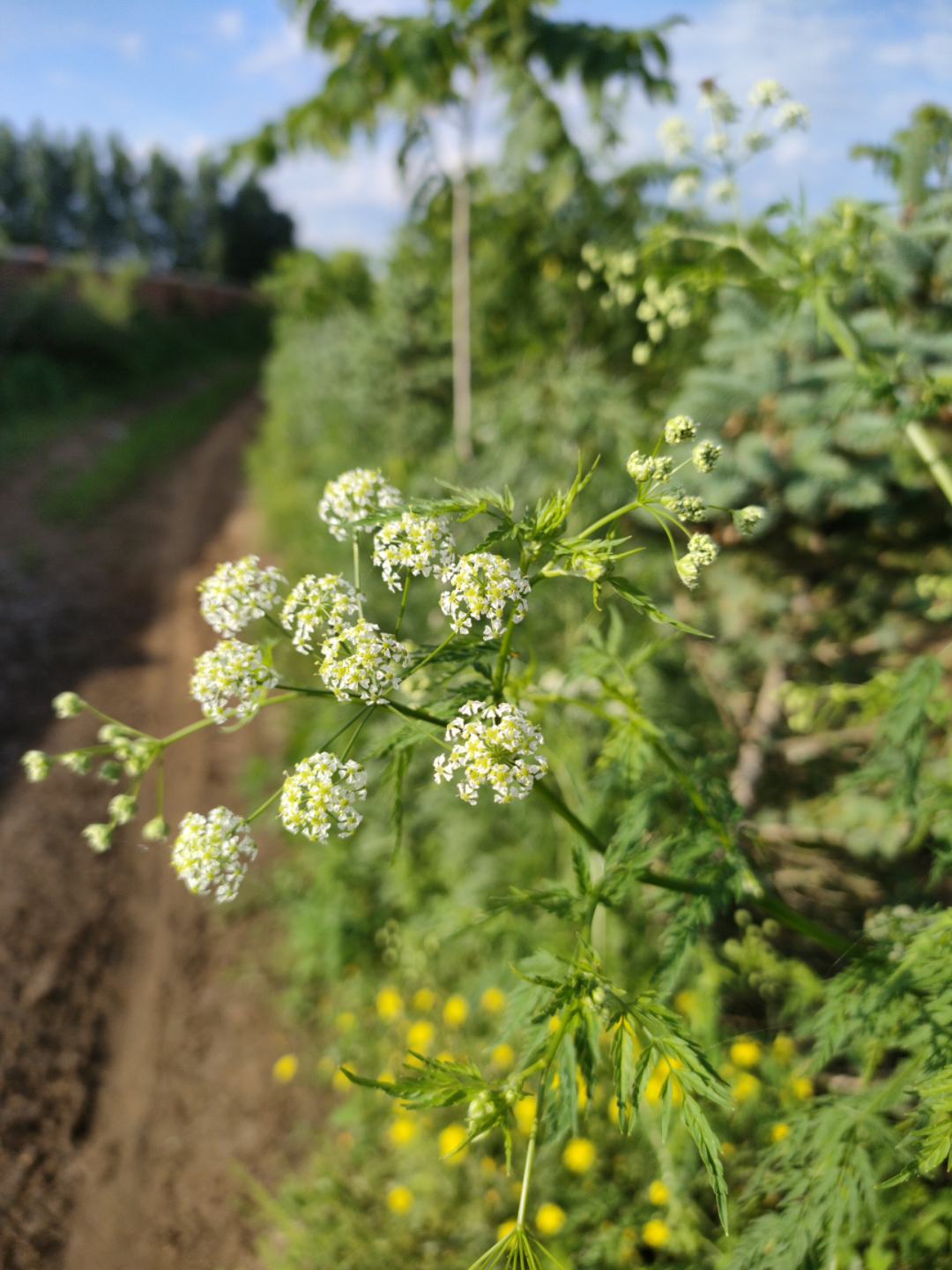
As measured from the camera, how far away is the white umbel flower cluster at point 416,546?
1.32 metres

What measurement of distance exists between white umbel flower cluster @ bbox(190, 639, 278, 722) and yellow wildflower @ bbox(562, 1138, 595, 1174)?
7.89 feet

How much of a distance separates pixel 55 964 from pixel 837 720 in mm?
5240

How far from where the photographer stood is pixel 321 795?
4.20 ft

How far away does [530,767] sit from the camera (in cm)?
123

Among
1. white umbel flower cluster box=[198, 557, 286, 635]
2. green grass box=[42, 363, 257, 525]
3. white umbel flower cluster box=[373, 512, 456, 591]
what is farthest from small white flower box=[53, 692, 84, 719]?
green grass box=[42, 363, 257, 525]

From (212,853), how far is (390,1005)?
2853mm

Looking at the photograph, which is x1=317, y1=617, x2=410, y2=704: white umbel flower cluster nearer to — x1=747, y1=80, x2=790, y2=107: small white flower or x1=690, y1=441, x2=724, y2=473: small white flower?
x1=690, y1=441, x2=724, y2=473: small white flower

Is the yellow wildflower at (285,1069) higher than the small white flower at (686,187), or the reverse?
the small white flower at (686,187)

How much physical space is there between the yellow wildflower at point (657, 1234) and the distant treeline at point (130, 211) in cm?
4665

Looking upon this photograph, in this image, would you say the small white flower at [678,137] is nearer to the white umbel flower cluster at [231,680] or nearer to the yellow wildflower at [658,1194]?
the white umbel flower cluster at [231,680]

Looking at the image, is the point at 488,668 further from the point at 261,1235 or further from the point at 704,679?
the point at 261,1235

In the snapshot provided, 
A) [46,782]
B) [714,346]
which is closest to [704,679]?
[714,346]

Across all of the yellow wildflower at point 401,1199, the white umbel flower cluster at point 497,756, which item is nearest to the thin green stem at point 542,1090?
the white umbel flower cluster at point 497,756

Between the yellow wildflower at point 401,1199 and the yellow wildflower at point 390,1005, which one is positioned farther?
the yellow wildflower at point 390,1005
